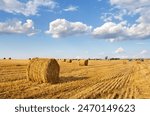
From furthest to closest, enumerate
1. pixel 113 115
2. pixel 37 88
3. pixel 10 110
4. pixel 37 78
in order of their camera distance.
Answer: pixel 37 78
pixel 37 88
pixel 10 110
pixel 113 115

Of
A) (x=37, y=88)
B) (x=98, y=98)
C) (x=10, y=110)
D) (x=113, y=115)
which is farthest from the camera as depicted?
(x=37, y=88)

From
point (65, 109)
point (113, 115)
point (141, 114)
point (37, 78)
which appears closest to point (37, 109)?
point (65, 109)

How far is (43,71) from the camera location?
15.6m

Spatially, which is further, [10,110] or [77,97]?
[77,97]

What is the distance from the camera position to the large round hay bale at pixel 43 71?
1553 cm

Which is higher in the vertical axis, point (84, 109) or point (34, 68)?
point (34, 68)

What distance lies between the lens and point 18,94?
37.9 ft

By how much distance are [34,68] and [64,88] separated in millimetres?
3041

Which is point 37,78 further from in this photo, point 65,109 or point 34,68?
point 65,109

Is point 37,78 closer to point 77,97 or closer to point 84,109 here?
point 77,97

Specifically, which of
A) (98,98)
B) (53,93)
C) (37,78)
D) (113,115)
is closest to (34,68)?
(37,78)

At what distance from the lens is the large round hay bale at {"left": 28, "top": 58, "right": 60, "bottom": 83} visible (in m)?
15.5

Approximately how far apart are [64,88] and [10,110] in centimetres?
459

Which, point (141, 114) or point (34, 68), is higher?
point (34, 68)
